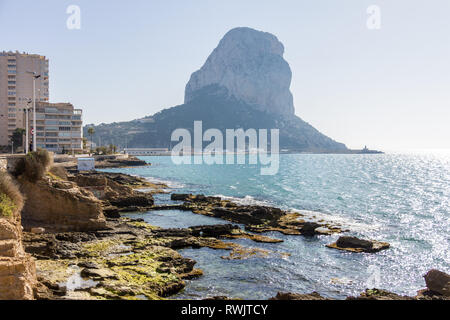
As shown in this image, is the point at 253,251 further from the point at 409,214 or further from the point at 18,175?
the point at 409,214

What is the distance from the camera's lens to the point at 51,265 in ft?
68.3

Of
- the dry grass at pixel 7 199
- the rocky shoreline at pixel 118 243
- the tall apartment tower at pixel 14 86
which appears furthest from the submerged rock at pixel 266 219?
the tall apartment tower at pixel 14 86

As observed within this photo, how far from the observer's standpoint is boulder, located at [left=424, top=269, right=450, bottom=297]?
20.9 m

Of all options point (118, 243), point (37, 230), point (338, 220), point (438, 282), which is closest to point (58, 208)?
point (37, 230)

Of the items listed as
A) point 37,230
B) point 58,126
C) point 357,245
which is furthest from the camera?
point 58,126

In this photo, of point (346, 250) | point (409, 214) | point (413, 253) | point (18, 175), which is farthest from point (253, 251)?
point (409, 214)

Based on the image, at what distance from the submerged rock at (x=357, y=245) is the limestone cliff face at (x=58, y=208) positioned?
20200 millimetres

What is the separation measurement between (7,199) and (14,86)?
453 feet

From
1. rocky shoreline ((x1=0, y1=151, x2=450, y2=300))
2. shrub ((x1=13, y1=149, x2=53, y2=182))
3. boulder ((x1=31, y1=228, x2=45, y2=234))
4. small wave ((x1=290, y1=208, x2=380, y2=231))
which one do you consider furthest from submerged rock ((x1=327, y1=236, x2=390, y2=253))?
shrub ((x1=13, y1=149, x2=53, y2=182))

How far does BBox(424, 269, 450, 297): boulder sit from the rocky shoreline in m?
0.05

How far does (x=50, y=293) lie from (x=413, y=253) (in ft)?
91.3

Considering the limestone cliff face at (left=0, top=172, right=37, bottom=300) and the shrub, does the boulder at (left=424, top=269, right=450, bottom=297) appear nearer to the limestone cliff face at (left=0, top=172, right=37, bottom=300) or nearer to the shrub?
the limestone cliff face at (left=0, top=172, right=37, bottom=300)

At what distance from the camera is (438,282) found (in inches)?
854
